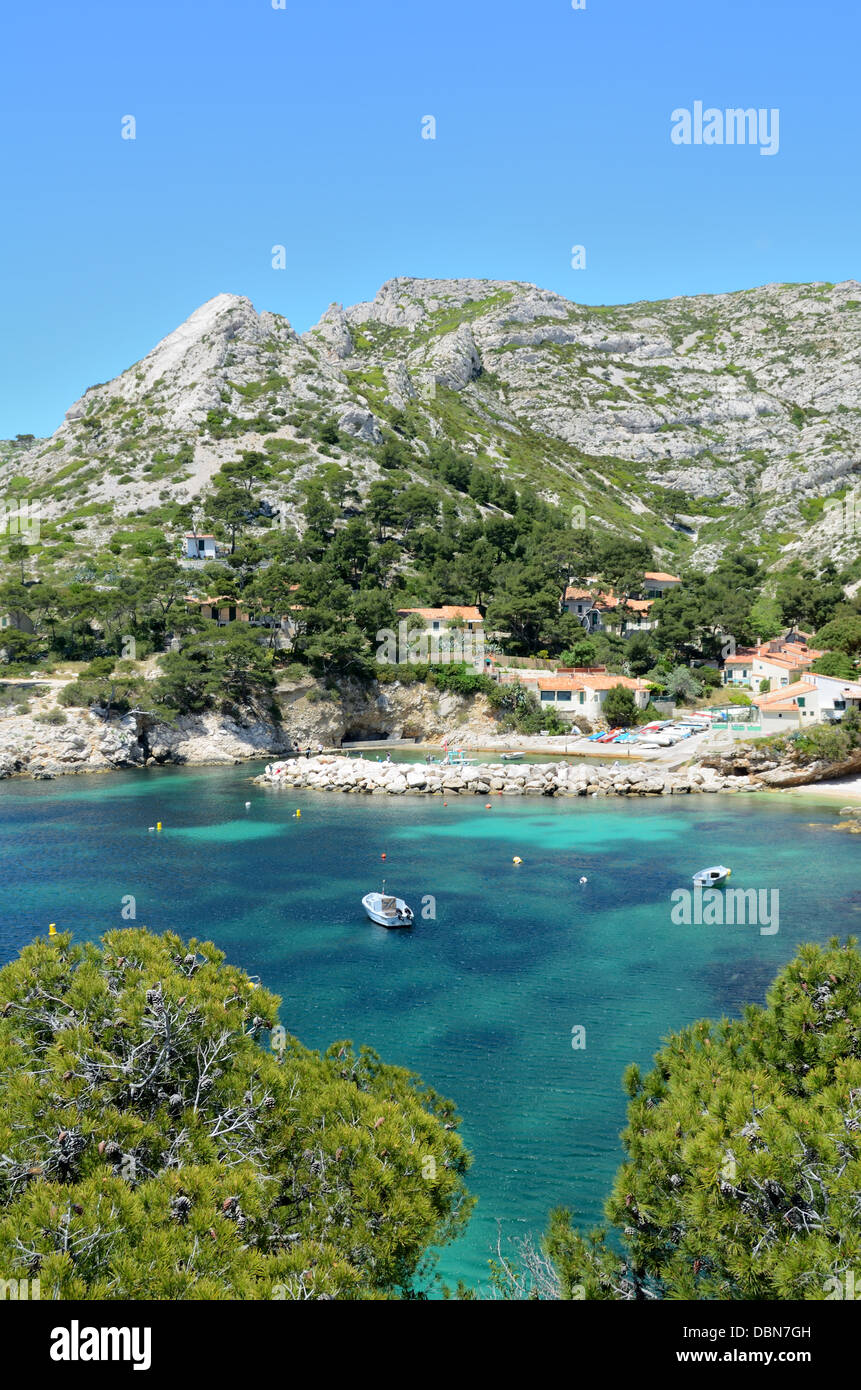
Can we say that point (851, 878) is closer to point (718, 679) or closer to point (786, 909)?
point (786, 909)

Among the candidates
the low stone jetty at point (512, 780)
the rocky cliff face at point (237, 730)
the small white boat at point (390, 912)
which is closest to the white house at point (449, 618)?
the rocky cliff face at point (237, 730)

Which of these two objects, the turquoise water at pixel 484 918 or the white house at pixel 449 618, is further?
the white house at pixel 449 618

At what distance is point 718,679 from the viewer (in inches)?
3246

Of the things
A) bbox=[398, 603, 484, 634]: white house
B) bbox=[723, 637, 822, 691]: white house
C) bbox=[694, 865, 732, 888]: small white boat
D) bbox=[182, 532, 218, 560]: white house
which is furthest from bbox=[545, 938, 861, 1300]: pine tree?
bbox=[182, 532, 218, 560]: white house

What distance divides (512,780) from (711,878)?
23547mm

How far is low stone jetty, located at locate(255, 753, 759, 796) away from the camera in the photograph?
5616 cm

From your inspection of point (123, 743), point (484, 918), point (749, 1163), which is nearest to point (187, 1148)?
point (749, 1163)

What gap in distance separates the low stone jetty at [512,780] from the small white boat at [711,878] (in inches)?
799

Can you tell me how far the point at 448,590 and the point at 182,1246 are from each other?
8560cm

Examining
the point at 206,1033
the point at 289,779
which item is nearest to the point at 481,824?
the point at 289,779

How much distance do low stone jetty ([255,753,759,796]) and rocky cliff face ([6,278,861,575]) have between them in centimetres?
4956

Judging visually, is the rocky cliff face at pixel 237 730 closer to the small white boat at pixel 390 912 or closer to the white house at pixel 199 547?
the white house at pixel 199 547

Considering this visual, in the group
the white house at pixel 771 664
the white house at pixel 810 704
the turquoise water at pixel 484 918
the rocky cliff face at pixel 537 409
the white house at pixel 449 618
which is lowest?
the turquoise water at pixel 484 918

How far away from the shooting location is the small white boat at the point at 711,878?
34.8 metres
